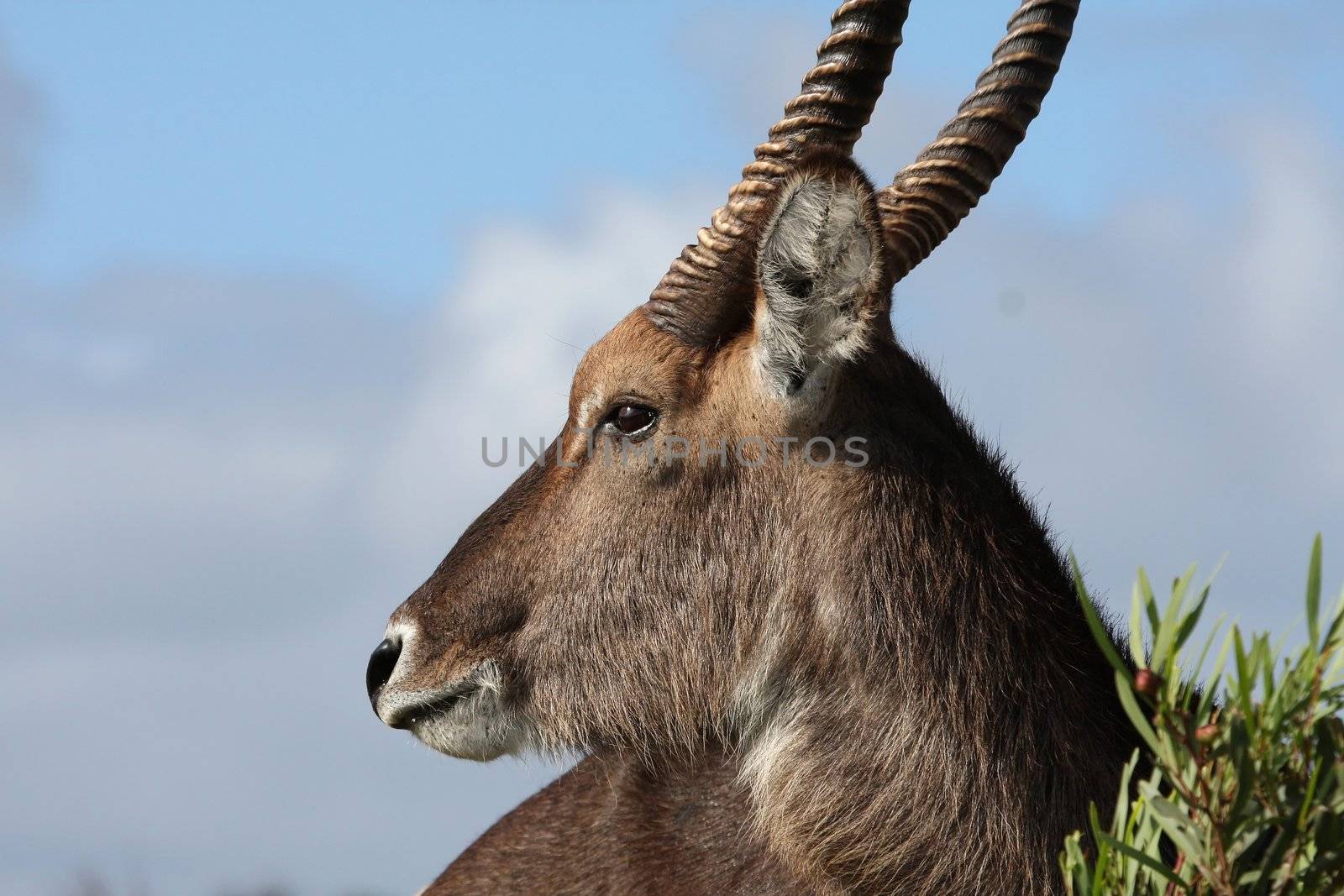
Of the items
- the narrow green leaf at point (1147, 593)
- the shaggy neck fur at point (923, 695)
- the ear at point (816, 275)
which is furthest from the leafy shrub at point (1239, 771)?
the ear at point (816, 275)

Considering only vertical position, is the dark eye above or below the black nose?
above

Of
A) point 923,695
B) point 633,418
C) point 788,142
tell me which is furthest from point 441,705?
point 788,142

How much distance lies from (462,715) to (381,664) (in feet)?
1.13

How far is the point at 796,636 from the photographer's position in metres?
4.61

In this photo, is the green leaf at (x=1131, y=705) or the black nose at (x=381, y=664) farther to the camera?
the black nose at (x=381, y=664)

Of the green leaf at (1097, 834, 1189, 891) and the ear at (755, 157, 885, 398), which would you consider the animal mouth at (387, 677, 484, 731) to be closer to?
the ear at (755, 157, 885, 398)

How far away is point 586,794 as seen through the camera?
6008 millimetres

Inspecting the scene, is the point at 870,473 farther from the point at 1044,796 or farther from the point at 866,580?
the point at 1044,796

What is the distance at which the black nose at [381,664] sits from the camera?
499 cm

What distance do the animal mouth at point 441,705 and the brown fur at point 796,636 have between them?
0.06 meters

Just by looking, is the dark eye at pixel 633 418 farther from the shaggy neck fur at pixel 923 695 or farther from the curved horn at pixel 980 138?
the curved horn at pixel 980 138

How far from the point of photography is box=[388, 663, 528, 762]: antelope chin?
193 inches

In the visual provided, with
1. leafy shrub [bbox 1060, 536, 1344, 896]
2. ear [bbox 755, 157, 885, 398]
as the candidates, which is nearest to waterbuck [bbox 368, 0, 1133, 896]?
ear [bbox 755, 157, 885, 398]

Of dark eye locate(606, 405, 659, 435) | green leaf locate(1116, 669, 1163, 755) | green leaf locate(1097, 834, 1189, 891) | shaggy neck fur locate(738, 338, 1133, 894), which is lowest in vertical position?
green leaf locate(1097, 834, 1189, 891)
